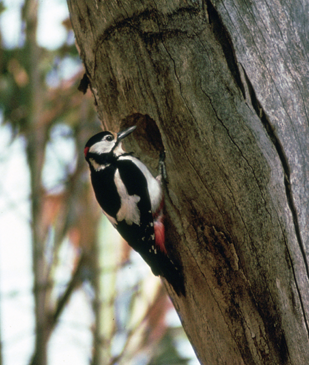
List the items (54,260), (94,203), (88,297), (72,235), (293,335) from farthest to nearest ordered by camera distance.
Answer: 1. (72,235)
2. (94,203)
3. (88,297)
4. (54,260)
5. (293,335)

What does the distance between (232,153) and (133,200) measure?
1.03 m

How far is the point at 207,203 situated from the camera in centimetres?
250

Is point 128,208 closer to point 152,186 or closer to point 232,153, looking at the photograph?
point 152,186

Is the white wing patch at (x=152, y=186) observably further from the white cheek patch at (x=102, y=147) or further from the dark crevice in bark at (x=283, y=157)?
the dark crevice in bark at (x=283, y=157)

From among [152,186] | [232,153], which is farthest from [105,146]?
[232,153]

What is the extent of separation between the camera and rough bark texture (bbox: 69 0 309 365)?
2309 mm

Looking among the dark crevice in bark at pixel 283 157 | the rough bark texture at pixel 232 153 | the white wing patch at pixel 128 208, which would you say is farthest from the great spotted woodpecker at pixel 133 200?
the dark crevice in bark at pixel 283 157

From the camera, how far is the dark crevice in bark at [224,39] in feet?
7.92

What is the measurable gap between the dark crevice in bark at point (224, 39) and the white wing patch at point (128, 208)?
1170 mm

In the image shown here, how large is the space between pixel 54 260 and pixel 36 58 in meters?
2.52

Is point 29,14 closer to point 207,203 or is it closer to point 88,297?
point 88,297

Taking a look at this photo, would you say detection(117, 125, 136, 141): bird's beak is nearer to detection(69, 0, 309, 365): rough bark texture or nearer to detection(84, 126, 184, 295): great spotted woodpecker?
detection(84, 126, 184, 295): great spotted woodpecker

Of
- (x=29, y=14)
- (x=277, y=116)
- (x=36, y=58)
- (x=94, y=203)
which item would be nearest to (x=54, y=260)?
(x=94, y=203)

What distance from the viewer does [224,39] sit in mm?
2453
